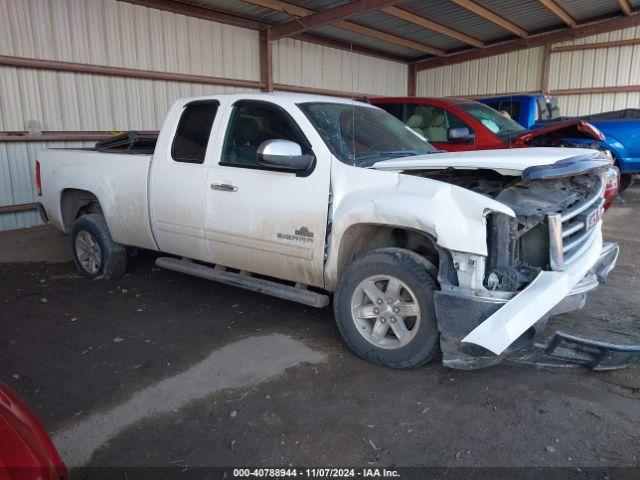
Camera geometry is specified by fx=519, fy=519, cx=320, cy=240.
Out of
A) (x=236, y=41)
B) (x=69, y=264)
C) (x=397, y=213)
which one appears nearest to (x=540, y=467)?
(x=397, y=213)

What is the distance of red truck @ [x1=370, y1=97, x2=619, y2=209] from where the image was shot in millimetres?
7102

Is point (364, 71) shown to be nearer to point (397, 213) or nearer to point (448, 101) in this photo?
point (448, 101)

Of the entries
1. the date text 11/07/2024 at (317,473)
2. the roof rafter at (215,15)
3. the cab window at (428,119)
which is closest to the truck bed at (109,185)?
the date text 11/07/2024 at (317,473)

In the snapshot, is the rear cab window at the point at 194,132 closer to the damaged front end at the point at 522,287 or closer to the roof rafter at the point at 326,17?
the damaged front end at the point at 522,287

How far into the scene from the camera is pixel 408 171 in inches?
145

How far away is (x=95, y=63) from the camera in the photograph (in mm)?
9312

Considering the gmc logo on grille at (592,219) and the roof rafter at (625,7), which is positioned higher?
the roof rafter at (625,7)

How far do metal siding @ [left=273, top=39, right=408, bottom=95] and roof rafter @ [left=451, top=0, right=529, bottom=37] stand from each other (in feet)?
12.9

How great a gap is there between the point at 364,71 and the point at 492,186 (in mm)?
13228

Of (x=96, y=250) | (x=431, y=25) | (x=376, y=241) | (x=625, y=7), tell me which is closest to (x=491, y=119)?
(x=376, y=241)

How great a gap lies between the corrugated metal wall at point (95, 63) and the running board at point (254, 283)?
524 centimetres

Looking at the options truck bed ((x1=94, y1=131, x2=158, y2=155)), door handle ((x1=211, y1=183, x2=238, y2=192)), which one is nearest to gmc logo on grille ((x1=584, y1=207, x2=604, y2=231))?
door handle ((x1=211, y1=183, x2=238, y2=192))

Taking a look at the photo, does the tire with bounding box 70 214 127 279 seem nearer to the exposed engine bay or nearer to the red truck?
the exposed engine bay

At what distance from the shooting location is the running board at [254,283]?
3.99 metres
